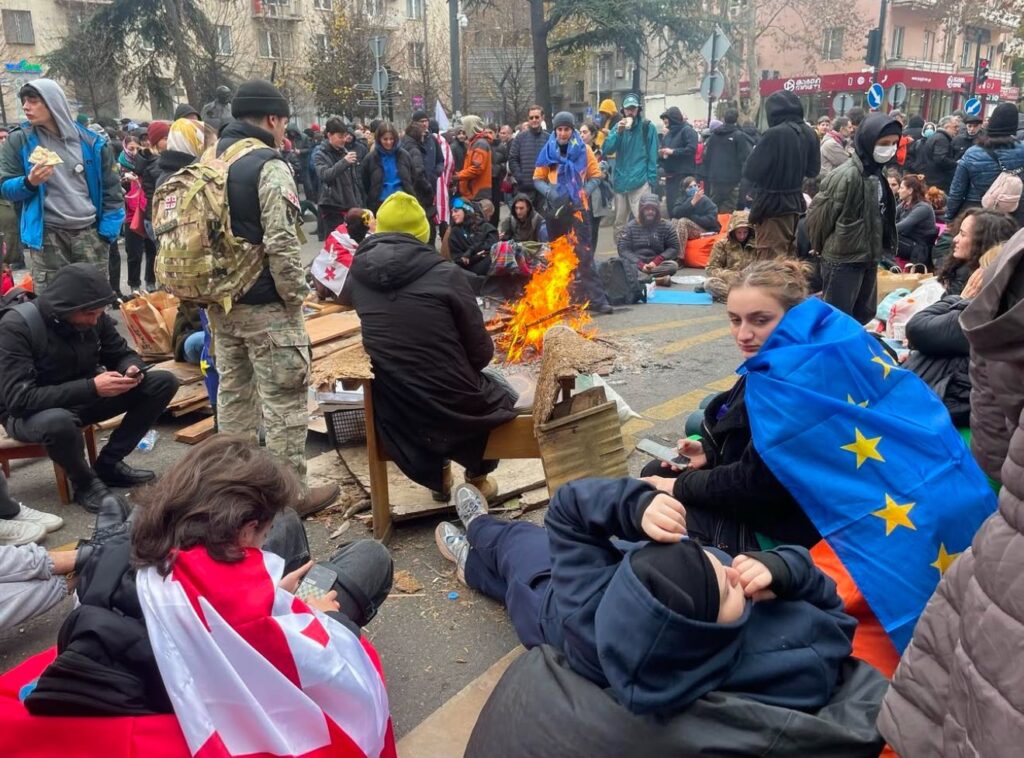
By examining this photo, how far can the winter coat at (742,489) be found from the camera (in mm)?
2723

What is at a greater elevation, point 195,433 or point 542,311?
point 542,311

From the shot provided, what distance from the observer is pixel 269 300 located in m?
4.14

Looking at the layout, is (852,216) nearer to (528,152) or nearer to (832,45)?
(528,152)

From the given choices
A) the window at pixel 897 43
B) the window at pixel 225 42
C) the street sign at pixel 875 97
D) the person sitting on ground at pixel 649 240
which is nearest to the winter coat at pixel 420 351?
the person sitting on ground at pixel 649 240

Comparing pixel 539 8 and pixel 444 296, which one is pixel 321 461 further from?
pixel 539 8

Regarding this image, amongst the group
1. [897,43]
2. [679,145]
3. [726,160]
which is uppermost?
[897,43]

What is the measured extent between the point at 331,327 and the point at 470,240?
3791 mm

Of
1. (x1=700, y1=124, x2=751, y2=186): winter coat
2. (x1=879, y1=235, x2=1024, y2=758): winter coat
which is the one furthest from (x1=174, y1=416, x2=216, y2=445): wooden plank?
(x1=700, y1=124, x2=751, y2=186): winter coat

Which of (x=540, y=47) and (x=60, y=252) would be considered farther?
(x=540, y=47)

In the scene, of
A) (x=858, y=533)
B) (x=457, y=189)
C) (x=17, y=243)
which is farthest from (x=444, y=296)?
(x=457, y=189)

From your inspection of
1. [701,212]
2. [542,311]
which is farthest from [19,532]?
[701,212]

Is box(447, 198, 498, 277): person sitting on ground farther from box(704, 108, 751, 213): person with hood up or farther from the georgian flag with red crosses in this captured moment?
the georgian flag with red crosses

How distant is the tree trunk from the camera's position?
1999cm

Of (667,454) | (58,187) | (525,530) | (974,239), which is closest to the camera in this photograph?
(525,530)
